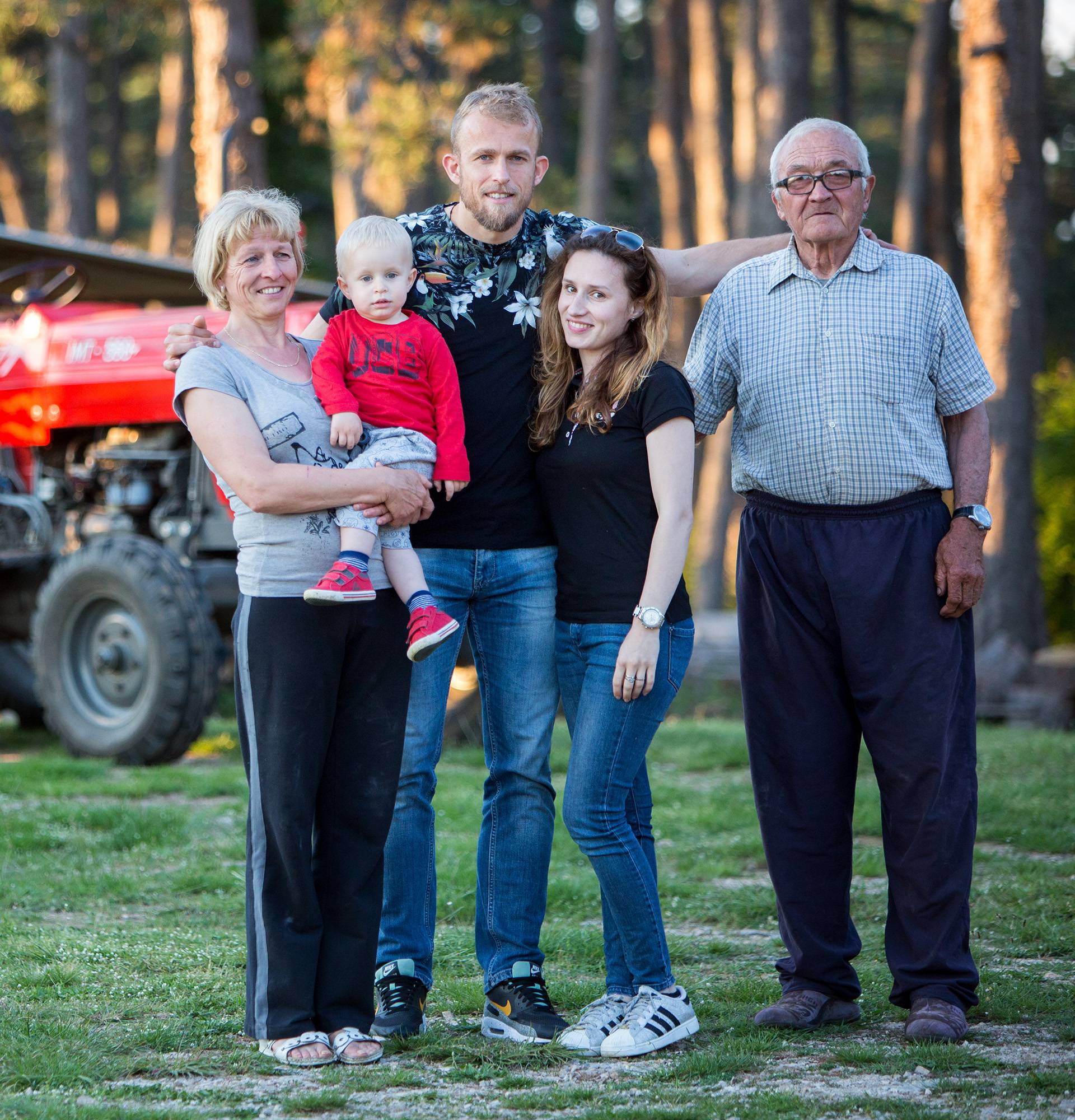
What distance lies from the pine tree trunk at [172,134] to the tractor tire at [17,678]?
13.8 metres

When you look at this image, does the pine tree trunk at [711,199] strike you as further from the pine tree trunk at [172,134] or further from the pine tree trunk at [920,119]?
the pine tree trunk at [172,134]

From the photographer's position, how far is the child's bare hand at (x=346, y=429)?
3279 millimetres

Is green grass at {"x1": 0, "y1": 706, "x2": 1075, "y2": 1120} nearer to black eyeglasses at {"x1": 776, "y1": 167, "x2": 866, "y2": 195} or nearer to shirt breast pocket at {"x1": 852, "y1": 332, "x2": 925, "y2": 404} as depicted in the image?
shirt breast pocket at {"x1": 852, "y1": 332, "x2": 925, "y2": 404}

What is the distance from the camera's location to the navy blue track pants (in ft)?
12.1

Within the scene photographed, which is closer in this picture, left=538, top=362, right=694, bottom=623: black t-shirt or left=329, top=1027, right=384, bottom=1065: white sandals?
left=329, top=1027, right=384, bottom=1065: white sandals

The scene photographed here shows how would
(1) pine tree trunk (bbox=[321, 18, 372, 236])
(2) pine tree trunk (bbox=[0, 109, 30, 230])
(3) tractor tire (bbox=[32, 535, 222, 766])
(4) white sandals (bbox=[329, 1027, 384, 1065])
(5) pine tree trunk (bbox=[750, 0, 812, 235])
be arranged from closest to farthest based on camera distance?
1. (4) white sandals (bbox=[329, 1027, 384, 1065])
2. (3) tractor tire (bbox=[32, 535, 222, 766])
3. (5) pine tree trunk (bbox=[750, 0, 812, 235])
4. (1) pine tree trunk (bbox=[321, 18, 372, 236])
5. (2) pine tree trunk (bbox=[0, 109, 30, 230])

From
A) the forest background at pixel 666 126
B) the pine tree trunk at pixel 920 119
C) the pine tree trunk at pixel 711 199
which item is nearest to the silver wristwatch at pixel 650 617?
the forest background at pixel 666 126

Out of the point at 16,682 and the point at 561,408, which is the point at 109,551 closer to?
the point at 16,682

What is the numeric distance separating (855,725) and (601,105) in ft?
48.8

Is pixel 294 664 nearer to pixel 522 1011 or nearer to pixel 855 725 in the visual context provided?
pixel 522 1011

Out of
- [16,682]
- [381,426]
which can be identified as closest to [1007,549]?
[16,682]

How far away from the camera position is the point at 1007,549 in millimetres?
10977

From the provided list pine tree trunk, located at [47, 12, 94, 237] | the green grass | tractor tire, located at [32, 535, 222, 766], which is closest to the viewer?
the green grass

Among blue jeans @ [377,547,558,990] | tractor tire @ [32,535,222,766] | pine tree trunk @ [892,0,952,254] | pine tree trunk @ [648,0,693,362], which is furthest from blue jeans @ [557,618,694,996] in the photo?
pine tree trunk @ [648,0,693,362]
